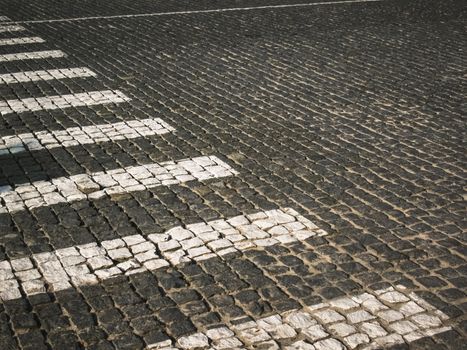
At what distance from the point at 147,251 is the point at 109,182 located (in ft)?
5.14

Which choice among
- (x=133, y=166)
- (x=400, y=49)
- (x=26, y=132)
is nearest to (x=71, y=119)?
(x=26, y=132)

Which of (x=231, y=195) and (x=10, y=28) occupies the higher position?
(x=231, y=195)

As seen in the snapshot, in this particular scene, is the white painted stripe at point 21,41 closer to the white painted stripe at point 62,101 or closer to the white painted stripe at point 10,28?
the white painted stripe at point 10,28

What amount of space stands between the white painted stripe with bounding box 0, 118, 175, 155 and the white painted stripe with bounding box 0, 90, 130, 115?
3.23ft

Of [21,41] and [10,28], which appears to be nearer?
[21,41]

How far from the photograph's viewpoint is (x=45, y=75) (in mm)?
11055

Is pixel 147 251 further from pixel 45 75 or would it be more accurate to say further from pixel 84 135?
pixel 45 75

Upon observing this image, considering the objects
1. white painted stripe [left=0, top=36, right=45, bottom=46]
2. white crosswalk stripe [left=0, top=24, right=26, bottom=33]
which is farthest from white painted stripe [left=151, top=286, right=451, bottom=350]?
white crosswalk stripe [left=0, top=24, right=26, bottom=33]

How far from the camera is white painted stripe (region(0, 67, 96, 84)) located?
1080cm

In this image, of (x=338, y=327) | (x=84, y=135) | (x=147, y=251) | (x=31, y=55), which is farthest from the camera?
(x=31, y=55)

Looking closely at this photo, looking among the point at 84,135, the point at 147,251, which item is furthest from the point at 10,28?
the point at 147,251

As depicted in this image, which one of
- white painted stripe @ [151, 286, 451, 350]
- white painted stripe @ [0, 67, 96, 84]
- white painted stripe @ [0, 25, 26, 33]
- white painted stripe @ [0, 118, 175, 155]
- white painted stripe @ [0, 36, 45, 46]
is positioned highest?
white painted stripe @ [151, 286, 451, 350]

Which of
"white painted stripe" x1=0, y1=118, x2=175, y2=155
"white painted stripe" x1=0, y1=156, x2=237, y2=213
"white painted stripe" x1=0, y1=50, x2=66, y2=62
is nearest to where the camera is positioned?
"white painted stripe" x1=0, y1=156, x2=237, y2=213

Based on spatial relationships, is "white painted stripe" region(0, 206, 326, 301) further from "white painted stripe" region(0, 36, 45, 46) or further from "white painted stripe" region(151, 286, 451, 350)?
"white painted stripe" region(0, 36, 45, 46)
